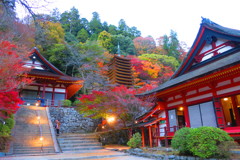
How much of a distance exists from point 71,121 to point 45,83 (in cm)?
718

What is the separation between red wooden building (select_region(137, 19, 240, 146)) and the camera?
346 inches

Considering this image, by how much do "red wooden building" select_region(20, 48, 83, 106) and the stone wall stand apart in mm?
2427

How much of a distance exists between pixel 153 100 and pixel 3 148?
11055mm

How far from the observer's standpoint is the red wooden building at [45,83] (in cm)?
2388

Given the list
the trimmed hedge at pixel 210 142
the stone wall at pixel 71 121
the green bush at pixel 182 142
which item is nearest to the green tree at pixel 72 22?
the stone wall at pixel 71 121

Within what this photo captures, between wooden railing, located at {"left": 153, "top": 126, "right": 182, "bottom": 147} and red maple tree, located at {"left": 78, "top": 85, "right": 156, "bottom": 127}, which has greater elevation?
Result: red maple tree, located at {"left": 78, "top": 85, "right": 156, "bottom": 127}

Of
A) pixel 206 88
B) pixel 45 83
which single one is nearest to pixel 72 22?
pixel 45 83

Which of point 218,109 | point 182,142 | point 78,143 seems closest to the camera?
point 182,142

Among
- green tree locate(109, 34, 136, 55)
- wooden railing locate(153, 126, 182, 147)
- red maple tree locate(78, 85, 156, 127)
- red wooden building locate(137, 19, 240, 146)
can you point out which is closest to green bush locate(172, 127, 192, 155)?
red wooden building locate(137, 19, 240, 146)

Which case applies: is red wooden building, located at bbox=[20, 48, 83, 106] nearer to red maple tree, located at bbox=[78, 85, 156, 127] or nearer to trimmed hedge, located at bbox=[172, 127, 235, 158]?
red maple tree, located at bbox=[78, 85, 156, 127]

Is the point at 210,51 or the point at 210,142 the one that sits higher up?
the point at 210,51

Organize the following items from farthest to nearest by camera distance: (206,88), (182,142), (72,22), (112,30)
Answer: (112,30)
(72,22)
(206,88)
(182,142)

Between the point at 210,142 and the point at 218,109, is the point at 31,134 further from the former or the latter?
the point at 218,109

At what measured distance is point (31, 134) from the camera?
1440 cm
